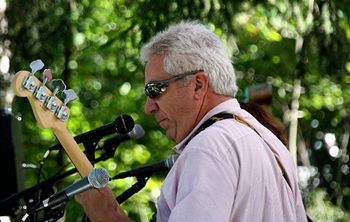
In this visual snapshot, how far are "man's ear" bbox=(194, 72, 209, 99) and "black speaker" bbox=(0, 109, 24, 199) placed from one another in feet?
8.49

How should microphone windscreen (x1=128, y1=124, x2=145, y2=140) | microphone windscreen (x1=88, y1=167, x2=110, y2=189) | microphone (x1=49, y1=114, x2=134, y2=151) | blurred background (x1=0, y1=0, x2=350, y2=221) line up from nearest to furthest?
microphone windscreen (x1=88, y1=167, x2=110, y2=189)
microphone (x1=49, y1=114, x2=134, y2=151)
microphone windscreen (x1=128, y1=124, x2=145, y2=140)
blurred background (x1=0, y1=0, x2=350, y2=221)

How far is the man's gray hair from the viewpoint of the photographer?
323 centimetres

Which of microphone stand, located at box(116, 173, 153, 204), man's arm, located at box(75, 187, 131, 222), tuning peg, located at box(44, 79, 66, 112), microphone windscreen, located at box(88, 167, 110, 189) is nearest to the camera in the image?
microphone windscreen, located at box(88, 167, 110, 189)

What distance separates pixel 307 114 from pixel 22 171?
794cm

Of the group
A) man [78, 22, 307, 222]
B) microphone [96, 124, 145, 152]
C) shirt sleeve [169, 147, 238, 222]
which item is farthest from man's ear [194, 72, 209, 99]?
microphone [96, 124, 145, 152]

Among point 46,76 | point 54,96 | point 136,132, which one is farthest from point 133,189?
point 46,76

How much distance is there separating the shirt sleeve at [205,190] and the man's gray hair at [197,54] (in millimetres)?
340

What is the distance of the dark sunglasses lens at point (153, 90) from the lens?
3.28 meters

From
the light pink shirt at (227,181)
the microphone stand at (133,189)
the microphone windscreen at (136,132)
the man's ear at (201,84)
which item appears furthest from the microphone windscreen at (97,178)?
the microphone windscreen at (136,132)

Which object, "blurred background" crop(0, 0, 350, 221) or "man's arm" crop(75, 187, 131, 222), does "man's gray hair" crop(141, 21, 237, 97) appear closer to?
"man's arm" crop(75, 187, 131, 222)

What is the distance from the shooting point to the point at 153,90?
10.8 feet

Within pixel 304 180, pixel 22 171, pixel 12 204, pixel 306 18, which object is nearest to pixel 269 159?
pixel 12 204

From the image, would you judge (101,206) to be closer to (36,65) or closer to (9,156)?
(36,65)

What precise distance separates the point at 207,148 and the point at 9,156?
9.47ft
